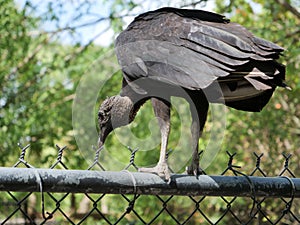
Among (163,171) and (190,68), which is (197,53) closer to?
(190,68)

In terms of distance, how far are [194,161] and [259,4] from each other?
4.92m

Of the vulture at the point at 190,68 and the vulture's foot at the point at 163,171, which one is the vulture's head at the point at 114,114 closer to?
the vulture at the point at 190,68

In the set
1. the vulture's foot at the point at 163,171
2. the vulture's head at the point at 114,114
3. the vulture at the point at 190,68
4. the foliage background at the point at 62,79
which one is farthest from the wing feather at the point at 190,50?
the foliage background at the point at 62,79

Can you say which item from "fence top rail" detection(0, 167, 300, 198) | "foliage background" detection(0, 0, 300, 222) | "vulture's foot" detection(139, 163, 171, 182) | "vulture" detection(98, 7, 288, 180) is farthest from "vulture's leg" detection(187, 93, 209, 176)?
"foliage background" detection(0, 0, 300, 222)

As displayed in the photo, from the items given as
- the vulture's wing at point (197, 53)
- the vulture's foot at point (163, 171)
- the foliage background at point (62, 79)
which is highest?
the vulture's wing at point (197, 53)

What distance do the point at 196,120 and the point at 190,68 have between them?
37 centimetres

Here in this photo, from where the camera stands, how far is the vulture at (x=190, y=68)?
201 cm

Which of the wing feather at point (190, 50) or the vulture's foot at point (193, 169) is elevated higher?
the wing feather at point (190, 50)

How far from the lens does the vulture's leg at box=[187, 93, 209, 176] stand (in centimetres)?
227

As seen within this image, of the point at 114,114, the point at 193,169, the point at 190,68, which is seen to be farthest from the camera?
the point at 114,114

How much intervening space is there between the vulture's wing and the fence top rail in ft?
1.17

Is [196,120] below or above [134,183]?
below

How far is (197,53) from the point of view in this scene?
2.10 meters

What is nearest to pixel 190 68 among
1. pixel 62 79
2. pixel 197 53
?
pixel 197 53
